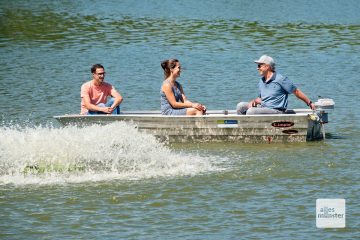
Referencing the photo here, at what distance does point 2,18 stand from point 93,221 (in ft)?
116

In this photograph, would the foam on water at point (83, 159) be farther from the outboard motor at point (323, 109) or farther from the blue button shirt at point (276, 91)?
the outboard motor at point (323, 109)

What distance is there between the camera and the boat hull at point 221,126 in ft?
63.0

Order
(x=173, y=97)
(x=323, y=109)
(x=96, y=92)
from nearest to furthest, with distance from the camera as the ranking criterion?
1. (x=173, y=97)
2. (x=323, y=109)
3. (x=96, y=92)

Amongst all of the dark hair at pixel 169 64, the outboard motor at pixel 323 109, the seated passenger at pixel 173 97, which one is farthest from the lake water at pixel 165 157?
the dark hair at pixel 169 64

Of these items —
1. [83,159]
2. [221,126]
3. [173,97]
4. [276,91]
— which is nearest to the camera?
[83,159]

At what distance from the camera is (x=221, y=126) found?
1938cm

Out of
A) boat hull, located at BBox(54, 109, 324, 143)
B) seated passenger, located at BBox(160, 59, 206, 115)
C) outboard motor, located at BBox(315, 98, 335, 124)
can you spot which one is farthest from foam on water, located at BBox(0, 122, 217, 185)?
outboard motor, located at BBox(315, 98, 335, 124)

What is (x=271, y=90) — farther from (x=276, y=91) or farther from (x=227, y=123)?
(x=227, y=123)

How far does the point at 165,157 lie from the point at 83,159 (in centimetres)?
130

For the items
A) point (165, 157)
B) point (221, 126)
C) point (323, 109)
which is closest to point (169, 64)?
point (221, 126)

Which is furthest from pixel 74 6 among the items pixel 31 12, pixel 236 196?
pixel 236 196

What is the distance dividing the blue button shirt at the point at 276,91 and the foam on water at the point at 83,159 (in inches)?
75.1

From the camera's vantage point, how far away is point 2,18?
159 feet

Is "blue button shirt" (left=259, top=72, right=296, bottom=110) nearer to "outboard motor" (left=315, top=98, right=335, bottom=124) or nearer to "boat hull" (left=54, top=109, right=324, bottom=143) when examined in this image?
"boat hull" (left=54, top=109, right=324, bottom=143)
